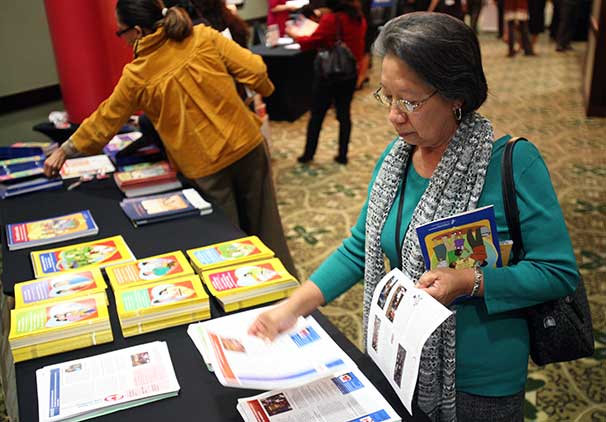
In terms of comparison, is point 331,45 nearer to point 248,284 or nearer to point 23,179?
point 23,179

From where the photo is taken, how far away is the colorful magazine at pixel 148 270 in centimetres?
206

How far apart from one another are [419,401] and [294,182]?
4077 millimetres

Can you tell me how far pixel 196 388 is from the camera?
5.20 ft

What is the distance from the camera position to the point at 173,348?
1.76 m

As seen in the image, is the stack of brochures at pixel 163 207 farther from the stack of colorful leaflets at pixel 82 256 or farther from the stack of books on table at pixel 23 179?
the stack of books on table at pixel 23 179

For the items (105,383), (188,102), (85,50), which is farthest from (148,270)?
(85,50)

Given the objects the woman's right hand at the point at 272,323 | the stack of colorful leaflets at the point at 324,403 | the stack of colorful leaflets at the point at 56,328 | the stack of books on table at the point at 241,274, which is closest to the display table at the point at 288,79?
the stack of books on table at the point at 241,274

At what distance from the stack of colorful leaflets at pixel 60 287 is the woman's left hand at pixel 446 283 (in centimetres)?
109

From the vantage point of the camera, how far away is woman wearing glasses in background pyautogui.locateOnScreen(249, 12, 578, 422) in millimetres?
1367

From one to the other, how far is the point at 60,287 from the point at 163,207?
76 centimetres

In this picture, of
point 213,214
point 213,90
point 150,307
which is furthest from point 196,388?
point 213,90

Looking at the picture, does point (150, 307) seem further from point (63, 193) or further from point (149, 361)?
point (63, 193)

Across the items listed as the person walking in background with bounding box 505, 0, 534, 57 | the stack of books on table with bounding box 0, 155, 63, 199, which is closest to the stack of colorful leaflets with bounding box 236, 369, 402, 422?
the stack of books on table with bounding box 0, 155, 63, 199

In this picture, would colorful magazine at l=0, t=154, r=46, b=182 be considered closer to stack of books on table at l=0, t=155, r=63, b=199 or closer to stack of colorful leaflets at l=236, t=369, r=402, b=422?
stack of books on table at l=0, t=155, r=63, b=199
